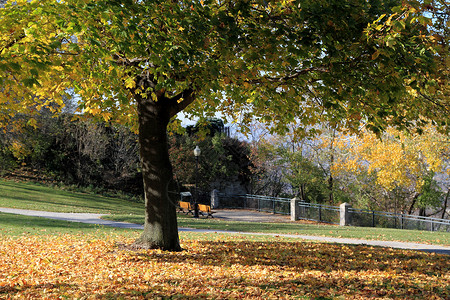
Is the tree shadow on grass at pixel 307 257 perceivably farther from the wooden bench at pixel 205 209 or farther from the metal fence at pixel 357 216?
the metal fence at pixel 357 216

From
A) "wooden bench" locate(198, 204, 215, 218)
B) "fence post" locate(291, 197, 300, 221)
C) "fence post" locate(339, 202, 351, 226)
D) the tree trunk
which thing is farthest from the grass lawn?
"fence post" locate(291, 197, 300, 221)

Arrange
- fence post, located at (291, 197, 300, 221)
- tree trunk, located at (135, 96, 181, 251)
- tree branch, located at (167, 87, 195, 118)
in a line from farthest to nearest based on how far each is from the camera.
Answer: fence post, located at (291, 197, 300, 221) → tree branch, located at (167, 87, 195, 118) → tree trunk, located at (135, 96, 181, 251)

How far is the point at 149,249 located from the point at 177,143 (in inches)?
833

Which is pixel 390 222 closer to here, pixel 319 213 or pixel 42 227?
pixel 319 213

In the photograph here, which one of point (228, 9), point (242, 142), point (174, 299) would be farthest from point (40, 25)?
point (242, 142)

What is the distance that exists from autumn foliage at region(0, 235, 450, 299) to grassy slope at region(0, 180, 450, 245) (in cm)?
313

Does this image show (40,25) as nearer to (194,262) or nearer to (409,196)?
(194,262)

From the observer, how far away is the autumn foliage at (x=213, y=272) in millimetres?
5355

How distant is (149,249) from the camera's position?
26.5 ft

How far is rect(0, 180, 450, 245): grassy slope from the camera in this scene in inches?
495

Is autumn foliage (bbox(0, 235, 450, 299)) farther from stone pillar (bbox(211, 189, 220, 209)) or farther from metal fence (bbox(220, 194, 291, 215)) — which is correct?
stone pillar (bbox(211, 189, 220, 209))

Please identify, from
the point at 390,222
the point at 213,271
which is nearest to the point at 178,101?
the point at 213,271

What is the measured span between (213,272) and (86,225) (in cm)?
813

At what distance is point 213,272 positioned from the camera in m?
6.52
